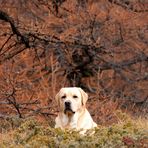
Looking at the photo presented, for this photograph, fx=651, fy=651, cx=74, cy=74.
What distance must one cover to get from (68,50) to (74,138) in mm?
9868

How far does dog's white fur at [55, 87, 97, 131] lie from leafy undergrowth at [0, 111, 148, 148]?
197cm

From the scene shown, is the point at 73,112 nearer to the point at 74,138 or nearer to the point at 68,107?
the point at 68,107

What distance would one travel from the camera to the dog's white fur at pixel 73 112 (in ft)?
29.9

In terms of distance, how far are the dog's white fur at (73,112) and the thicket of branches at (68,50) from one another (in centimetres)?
393

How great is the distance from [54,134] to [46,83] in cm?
843

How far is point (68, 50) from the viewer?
16312 mm

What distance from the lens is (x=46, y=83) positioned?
1516 cm

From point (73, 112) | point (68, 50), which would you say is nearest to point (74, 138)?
point (73, 112)

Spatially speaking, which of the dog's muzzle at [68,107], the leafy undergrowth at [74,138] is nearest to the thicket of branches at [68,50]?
the dog's muzzle at [68,107]

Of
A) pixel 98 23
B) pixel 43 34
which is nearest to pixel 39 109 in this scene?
pixel 43 34

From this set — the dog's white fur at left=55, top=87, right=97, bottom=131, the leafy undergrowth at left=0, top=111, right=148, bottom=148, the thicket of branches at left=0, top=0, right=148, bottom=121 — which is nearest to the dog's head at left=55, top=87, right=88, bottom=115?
the dog's white fur at left=55, top=87, right=97, bottom=131

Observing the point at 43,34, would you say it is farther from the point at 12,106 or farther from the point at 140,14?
the point at 140,14

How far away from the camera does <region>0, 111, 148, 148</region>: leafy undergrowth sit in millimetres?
6297

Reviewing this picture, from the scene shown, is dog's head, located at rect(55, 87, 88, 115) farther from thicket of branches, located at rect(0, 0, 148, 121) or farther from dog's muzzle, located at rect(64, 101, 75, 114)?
thicket of branches, located at rect(0, 0, 148, 121)
